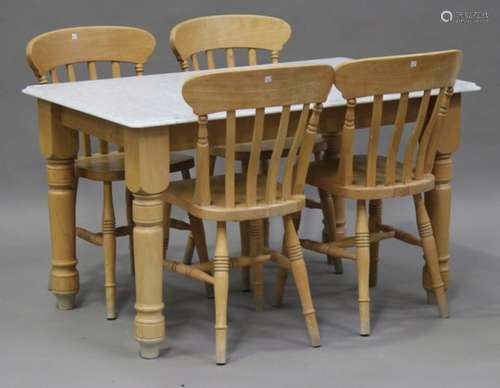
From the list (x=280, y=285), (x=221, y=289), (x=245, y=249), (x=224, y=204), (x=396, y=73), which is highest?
(x=396, y=73)

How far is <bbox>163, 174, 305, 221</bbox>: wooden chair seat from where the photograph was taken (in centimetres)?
508

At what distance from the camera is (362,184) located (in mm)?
5441

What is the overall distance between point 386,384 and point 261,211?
0.75 m

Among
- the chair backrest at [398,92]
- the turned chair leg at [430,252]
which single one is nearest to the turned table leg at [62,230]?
the chair backrest at [398,92]

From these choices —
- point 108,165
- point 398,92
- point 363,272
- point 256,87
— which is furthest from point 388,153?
point 108,165

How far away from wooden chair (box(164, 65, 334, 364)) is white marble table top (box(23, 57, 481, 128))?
13 cm

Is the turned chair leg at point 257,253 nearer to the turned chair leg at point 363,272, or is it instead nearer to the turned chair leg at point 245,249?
the turned chair leg at point 245,249

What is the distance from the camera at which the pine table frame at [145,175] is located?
4957 millimetres

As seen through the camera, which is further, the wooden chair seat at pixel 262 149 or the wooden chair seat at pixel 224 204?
the wooden chair seat at pixel 262 149

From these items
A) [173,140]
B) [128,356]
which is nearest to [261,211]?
[173,140]

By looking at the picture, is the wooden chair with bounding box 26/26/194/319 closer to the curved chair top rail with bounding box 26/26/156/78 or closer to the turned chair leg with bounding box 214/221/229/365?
the curved chair top rail with bounding box 26/26/156/78

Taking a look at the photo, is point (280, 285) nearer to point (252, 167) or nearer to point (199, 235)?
point (199, 235)

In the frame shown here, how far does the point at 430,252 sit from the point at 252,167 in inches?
36.8

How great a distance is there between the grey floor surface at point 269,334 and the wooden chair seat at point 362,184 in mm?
522
